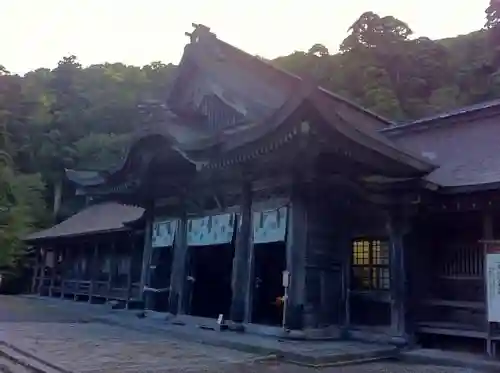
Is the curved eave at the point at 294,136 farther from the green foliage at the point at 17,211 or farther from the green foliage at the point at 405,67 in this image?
the green foliage at the point at 405,67

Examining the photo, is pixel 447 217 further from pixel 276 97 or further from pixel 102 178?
pixel 102 178

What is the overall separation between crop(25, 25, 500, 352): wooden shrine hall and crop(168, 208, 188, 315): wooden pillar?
26 mm

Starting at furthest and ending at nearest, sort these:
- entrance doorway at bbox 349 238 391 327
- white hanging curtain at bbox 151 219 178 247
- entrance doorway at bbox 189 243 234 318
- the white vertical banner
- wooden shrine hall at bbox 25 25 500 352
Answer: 1. entrance doorway at bbox 189 243 234 318
2. white hanging curtain at bbox 151 219 178 247
3. entrance doorway at bbox 349 238 391 327
4. wooden shrine hall at bbox 25 25 500 352
5. the white vertical banner

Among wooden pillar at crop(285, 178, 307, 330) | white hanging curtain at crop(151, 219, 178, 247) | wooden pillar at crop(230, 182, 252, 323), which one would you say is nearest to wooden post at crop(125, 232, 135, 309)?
white hanging curtain at crop(151, 219, 178, 247)

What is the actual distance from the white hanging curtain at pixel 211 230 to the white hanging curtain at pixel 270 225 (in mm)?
860

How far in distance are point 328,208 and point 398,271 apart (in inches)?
65.8

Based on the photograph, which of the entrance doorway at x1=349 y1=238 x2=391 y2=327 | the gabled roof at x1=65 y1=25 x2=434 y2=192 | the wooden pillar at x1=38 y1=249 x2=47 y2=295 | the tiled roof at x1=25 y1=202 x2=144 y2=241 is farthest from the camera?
the wooden pillar at x1=38 y1=249 x2=47 y2=295

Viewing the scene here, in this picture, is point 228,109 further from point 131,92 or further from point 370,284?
point 131,92

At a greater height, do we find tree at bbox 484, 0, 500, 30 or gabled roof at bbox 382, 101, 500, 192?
tree at bbox 484, 0, 500, 30

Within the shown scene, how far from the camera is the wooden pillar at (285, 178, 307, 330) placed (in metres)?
9.38

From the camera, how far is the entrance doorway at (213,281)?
557 inches

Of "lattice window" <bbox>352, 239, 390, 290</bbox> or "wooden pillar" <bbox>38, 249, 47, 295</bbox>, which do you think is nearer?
"lattice window" <bbox>352, 239, 390, 290</bbox>

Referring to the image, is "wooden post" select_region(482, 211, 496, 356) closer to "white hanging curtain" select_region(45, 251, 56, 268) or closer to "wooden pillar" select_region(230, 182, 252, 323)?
"wooden pillar" select_region(230, 182, 252, 323)

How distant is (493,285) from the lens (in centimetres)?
812
